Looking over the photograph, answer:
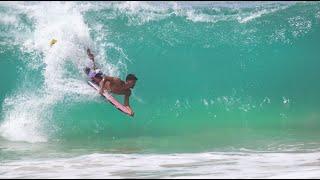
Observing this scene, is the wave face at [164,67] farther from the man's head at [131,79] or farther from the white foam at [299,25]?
the man's head at [131,79]

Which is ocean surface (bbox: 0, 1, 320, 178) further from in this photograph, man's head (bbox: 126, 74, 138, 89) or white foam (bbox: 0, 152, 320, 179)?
man's head (bbox: 126, 74, 138, 89)

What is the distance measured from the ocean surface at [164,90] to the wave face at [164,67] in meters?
0.07

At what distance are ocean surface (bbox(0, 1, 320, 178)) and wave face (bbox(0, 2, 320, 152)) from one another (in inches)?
2.7

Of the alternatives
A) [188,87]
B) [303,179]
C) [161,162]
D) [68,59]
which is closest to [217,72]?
[188,87]

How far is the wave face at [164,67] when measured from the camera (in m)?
16.6

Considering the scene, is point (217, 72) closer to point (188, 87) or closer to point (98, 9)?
point (188, 87)

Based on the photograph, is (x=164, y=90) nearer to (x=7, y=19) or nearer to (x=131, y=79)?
(x=7, y=19)

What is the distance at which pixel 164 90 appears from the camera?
30484mm

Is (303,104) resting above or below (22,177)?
above

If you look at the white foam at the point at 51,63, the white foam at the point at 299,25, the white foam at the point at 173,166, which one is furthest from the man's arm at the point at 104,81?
the white foam at the point at 299,25

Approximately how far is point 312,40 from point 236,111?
603cm

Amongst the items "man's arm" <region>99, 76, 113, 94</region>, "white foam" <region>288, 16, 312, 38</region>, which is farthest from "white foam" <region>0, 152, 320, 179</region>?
"white foam" <region>288, 16, 312, 38</region>

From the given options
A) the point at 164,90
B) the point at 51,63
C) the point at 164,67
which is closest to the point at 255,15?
the point at 164,67

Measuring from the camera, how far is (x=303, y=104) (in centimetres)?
2731
